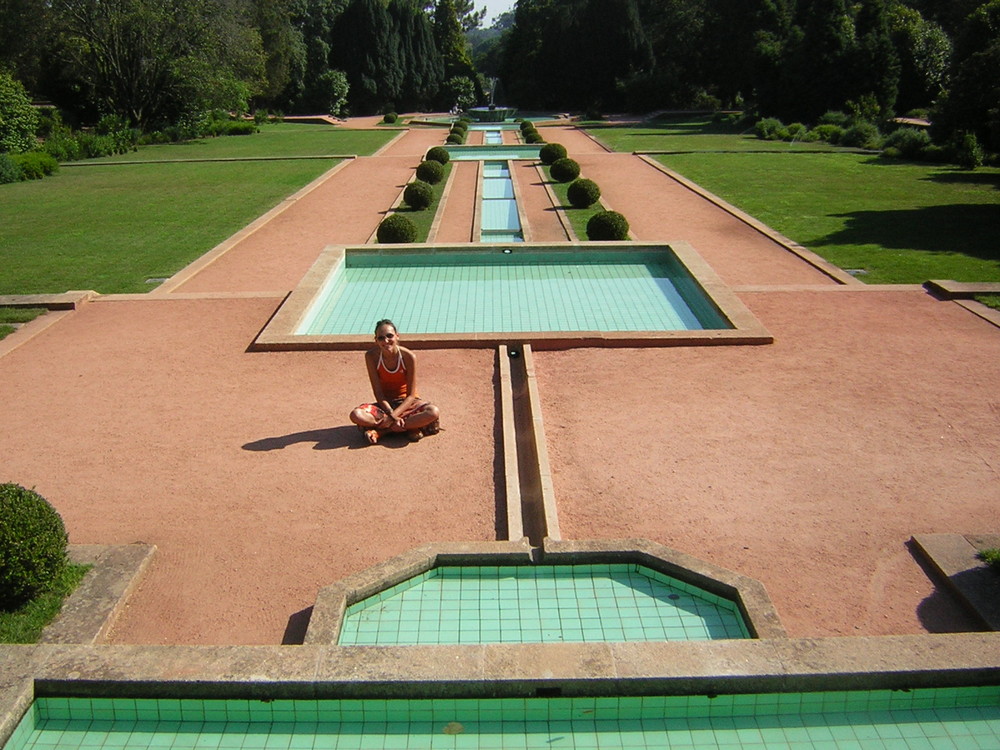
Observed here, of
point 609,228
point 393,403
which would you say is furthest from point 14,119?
point 393,403

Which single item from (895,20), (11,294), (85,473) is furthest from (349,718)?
(895,20)

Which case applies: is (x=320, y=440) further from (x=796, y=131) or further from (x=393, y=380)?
(x=796, y=131)

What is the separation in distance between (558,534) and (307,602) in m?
1.81

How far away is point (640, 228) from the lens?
54.7 ft

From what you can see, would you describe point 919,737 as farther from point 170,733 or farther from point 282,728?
point 170,733

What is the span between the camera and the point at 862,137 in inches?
1239

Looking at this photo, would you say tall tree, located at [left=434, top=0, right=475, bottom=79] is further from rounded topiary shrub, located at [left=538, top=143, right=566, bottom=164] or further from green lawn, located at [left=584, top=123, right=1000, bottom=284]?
rounded topiary shrub, located at [left=538, top=143, right=566, bottom=164]

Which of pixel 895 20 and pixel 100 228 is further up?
pixel 895 20

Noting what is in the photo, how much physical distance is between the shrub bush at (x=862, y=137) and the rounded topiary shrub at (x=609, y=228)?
2058 cm

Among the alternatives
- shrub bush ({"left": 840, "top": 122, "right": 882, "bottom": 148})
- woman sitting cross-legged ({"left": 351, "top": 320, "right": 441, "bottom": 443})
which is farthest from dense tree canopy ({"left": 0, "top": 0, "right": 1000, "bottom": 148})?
woman sitting cross-legged ({"left": 351, "top": 320, "right": 441, "bottom": 443})

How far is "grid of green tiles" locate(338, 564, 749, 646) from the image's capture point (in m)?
5.04

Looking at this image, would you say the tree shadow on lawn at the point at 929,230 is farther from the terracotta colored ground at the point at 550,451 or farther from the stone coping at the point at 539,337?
the stone coping at the point at 539,337

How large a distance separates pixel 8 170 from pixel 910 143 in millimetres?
28714

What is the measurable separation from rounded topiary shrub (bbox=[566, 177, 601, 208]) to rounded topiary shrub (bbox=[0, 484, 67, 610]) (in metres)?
15.2
